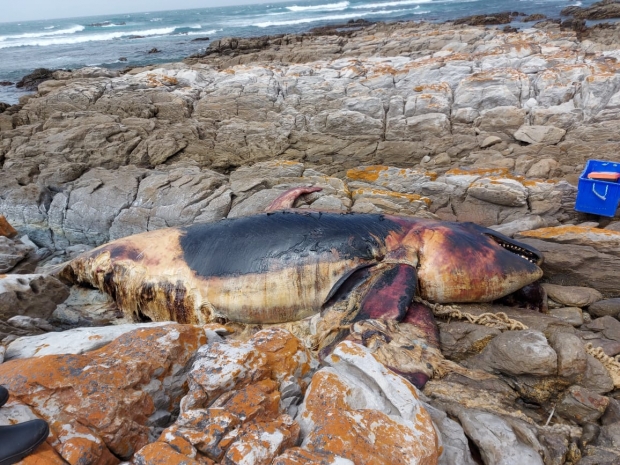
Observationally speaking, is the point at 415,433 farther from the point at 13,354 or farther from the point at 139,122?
the point at 139,122

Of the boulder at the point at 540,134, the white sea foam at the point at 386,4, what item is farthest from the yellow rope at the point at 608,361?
the white sea foam at the point at 386,4

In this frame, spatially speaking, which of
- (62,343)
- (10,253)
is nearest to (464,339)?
(62,343)

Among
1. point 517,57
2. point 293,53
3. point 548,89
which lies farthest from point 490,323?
point 293,53

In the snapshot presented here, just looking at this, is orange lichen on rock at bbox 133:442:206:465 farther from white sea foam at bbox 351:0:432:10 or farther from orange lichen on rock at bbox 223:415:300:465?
white sea foam at bbox 351:0:432:10

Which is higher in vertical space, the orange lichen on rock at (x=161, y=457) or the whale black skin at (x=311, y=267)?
the orange lichen on rock at (x=161, y=457)

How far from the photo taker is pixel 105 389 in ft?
8.84

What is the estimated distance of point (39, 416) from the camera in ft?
8.17

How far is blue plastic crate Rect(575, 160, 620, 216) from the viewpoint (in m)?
7.20

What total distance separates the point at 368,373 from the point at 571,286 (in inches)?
158

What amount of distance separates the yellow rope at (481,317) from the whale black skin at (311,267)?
0.14 metres

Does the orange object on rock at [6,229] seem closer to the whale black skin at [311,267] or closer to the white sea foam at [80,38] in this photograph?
the whale black skin at [311,267]

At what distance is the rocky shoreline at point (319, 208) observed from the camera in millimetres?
2543

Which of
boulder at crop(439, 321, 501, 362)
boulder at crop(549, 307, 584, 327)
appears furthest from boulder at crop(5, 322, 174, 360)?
boulder at crop(549, 307, 584, 327)

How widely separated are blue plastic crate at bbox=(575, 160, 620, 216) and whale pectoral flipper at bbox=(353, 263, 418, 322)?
4.67 meters
